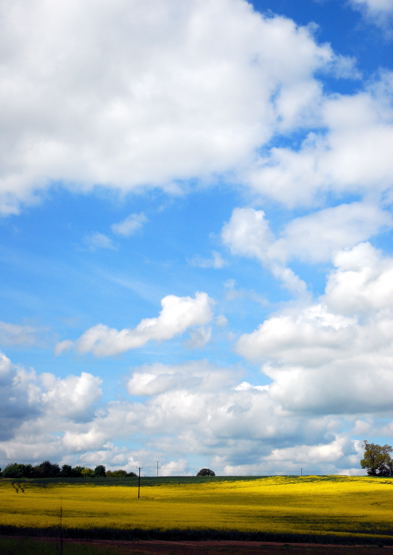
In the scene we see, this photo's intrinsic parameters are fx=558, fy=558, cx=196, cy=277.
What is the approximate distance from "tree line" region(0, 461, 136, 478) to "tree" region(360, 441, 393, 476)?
75418mm

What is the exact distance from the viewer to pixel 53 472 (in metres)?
172

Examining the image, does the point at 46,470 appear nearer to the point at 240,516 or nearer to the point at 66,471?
the point at 66,471

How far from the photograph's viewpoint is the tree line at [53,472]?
167250 mm

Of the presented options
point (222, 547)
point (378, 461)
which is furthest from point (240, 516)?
point (378, 461)

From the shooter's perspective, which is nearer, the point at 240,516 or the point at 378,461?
the point at 240,516

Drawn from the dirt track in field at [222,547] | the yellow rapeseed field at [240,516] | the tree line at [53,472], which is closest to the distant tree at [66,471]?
the tree line at [53,472]

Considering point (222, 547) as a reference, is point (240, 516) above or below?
below

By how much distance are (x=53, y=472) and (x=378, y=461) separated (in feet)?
324

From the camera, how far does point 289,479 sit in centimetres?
13400

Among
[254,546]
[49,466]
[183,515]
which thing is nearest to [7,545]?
[254,546]

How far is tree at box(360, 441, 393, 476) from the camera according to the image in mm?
167000

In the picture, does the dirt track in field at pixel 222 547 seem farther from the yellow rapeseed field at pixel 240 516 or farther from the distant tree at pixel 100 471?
the distant tree at pixel 100 471

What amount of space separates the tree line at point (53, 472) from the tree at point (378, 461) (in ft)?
247

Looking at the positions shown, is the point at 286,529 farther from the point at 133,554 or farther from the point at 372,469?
the point at 372,469
